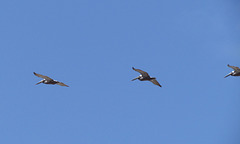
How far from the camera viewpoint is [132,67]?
98062 millimetres

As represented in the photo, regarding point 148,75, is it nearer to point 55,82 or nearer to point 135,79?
point 135,79

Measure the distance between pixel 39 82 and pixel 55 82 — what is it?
3413mm

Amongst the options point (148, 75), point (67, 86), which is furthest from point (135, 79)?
point (67, 86)

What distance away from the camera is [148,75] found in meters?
103

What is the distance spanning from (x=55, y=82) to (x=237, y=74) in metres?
31.7

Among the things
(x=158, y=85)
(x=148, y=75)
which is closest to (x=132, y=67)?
(x=148, y=75)

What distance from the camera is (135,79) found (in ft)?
349

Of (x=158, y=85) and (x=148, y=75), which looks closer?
(x=148, y=75)

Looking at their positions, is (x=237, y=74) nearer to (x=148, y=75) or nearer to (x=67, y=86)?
(x=148, y=75)

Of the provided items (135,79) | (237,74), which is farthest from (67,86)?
(237,74)

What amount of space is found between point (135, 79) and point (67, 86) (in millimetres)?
12735

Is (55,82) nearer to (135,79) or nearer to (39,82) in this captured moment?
(39,82)

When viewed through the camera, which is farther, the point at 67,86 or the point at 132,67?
the point at 67,86

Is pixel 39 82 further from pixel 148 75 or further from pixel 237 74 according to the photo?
pixel 237 74
